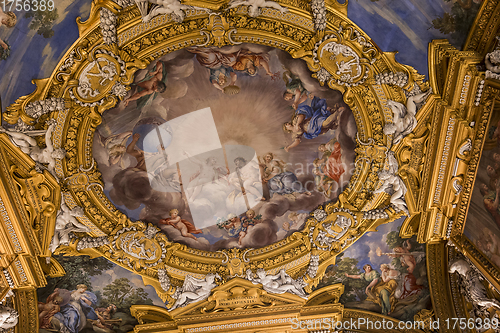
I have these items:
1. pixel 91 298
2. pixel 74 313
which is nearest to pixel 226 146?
pixel 91 298

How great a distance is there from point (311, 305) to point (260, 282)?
1.46 metres

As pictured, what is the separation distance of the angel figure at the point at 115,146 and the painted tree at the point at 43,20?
9.39 ft

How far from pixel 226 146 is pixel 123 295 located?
4.77 metres

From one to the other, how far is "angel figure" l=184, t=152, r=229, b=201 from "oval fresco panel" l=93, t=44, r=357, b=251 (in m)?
0.03

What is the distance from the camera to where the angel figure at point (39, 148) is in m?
8.99

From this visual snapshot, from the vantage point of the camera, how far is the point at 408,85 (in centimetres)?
960

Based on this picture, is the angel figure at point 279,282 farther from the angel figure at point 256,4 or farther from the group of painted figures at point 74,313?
the angel figure at point 256,4

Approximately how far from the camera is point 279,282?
1143cm

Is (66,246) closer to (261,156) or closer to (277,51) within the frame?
(261,156)

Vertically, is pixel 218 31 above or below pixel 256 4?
below

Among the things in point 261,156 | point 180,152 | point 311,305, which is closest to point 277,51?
point 261,156

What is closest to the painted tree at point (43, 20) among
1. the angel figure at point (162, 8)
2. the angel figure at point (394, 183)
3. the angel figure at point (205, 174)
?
the angel figure at point (162, 8)

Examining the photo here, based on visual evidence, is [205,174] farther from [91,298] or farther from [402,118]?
[402,118]

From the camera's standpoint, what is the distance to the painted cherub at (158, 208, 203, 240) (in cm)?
1170
